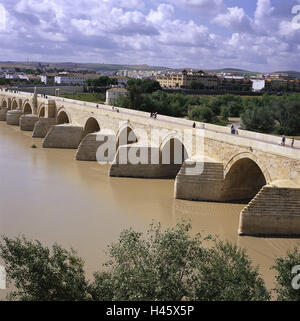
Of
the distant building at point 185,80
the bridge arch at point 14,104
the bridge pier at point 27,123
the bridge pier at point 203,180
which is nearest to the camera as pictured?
the bridge pier at point 203,180

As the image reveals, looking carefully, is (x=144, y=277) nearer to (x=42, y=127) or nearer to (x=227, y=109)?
(x=42, y=127)

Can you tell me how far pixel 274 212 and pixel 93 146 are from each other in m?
10.7

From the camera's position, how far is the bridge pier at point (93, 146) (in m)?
18.9

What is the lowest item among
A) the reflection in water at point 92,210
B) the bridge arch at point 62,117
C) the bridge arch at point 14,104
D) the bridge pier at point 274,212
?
the reflection in water at point 92,210

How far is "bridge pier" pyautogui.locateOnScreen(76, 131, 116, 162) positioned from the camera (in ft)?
62.1

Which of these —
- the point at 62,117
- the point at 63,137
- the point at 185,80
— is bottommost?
the point at 63,137

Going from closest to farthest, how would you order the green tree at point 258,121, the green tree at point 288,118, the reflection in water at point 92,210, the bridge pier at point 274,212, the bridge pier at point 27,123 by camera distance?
the reflection in water at point 92,210, the bridge pier at point 274,212, the bridge pier at point 27,123, the green tree at point 258,121, the green tree at point 288,118

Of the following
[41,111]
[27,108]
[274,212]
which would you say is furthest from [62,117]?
[274,212]

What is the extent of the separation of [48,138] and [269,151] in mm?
13428

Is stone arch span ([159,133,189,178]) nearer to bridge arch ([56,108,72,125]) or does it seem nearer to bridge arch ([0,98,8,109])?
bridge arch ([56,108,72,125])

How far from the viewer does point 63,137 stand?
864 inches

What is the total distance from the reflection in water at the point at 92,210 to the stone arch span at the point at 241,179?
24.1 inches

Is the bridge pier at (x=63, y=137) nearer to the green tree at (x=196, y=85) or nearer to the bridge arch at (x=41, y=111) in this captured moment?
the bridge arch at (x=41, y=111)

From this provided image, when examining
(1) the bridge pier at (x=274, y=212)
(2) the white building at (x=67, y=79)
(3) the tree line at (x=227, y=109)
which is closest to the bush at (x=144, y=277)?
(1) the bridge pier at (x=274, y=212)
